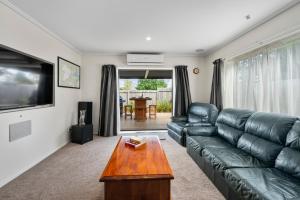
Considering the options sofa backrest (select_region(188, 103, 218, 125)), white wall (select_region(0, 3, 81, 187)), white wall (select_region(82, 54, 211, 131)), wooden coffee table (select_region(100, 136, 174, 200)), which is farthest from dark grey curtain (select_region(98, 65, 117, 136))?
wooden coffee table (select_region(100, 136, 174, 200))

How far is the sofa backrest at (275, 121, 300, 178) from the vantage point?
1.68 meters

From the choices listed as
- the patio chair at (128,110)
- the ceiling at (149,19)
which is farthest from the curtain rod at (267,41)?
the patio chair at (128,110)

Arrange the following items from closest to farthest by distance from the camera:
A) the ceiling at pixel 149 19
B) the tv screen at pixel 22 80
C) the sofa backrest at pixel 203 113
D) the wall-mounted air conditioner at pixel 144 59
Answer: the tv screen at pixel 22 80, the ceiling at pixel 149 19, the sofa backrest at pixel 203 113, the wall-mounted air conditioner at pixel 144 59

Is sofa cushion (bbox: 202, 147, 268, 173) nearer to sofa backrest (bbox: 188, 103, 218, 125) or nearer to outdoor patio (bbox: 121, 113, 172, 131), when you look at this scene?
sofa backrest (bbox: 188, 103, 218, 125)

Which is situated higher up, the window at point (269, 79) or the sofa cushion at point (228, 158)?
the window at point (269, 79)

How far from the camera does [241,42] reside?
3533mm

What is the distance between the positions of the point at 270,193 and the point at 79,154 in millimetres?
3094

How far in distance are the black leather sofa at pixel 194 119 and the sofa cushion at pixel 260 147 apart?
1.33 m

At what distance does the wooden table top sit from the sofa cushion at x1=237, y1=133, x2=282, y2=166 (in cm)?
118

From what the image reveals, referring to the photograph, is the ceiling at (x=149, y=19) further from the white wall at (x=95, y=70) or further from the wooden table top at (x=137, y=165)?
the wooden table top at (x=137, y=165)

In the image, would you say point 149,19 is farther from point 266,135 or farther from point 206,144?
point 266,135

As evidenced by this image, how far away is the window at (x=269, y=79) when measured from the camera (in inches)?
94.8

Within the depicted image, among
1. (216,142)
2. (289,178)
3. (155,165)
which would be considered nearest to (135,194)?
(155,165)

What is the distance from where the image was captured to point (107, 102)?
4.90 metres
